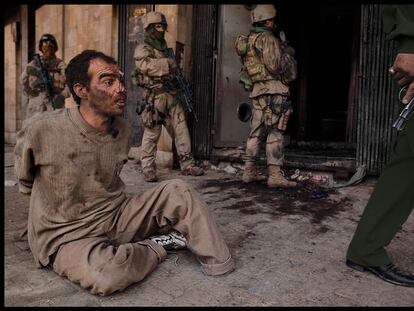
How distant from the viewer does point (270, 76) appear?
A: 480cm

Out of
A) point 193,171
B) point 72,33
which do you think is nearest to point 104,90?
point 193,171

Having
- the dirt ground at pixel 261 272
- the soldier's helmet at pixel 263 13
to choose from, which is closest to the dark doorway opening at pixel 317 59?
the soldier's helmet at pixel 263 13

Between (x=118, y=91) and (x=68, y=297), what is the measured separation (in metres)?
1.23

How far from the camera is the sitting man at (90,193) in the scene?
221cm

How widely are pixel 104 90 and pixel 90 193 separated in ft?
2.16

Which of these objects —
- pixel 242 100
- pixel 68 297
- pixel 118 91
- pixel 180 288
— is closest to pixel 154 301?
pixel 180 288

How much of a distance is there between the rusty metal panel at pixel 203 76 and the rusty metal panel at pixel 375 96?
2.52 metres

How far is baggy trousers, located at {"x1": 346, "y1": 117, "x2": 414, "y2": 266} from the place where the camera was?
2236mm

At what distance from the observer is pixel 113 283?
1987 mm

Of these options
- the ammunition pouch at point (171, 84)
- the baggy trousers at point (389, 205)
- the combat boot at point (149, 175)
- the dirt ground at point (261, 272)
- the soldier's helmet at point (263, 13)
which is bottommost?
the dirt ground at point (261, 272)

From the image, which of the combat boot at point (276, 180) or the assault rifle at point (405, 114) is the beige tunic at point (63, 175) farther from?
the combat boot at point (276, 180)

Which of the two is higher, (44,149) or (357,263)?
(44,149)

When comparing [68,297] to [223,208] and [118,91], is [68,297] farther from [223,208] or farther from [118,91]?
[223,208]

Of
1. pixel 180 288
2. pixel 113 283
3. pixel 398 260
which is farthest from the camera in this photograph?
pixel 398 260
